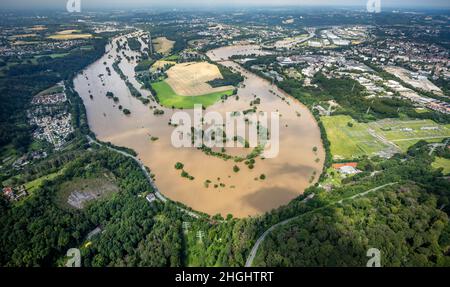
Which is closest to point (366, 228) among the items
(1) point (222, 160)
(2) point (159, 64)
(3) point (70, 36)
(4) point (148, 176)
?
(1) point (222, 160)

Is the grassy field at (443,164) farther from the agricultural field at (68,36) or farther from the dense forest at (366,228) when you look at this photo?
the agricultural field at (68,36)

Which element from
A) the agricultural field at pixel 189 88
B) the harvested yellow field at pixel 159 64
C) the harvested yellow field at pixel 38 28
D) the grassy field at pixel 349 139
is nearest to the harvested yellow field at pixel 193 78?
the agricultural field at pixel 189 88

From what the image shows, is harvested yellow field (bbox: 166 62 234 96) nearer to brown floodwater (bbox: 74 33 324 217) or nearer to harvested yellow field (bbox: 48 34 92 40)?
brown floodwater (bbox: 74 33 324 217)

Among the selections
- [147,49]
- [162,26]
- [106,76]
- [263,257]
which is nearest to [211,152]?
[263,257]

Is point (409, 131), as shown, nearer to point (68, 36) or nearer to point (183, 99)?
point (183, 99)

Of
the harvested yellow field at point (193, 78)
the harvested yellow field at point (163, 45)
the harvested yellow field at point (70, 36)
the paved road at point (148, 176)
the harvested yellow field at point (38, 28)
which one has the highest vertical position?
the harvested yellow field at point (38, 28)

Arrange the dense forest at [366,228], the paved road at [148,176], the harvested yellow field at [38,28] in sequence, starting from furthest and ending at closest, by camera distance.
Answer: the harvested yellow field at [38,28] → the paved road at [148,176] → the dense forest at [366,228]

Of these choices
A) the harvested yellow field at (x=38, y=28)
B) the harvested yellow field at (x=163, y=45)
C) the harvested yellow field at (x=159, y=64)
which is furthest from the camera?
the harvested yellow field at (x=38, y=28)

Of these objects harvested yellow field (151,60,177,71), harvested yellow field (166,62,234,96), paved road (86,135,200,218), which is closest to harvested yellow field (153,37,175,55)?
harvested yellow field (151,60,177,71)
